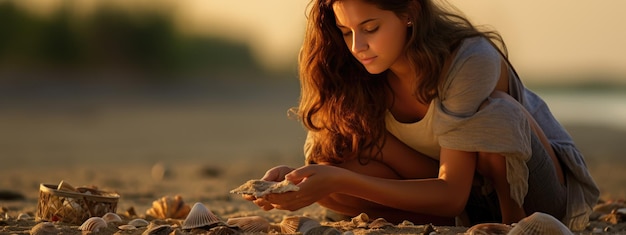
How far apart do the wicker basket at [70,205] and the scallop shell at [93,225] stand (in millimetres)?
263

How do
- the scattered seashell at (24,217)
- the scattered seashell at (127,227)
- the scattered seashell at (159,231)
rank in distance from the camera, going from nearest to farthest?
1. the scattered seashell at (159,231)
2. the scattered seashell at (127,227)
3. the scattered seashell at (24,217)

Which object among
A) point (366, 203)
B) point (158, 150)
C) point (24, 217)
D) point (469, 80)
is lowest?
point (158, 150)

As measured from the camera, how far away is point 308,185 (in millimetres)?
3652

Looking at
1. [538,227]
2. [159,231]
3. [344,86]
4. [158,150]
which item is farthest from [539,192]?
[158,150]

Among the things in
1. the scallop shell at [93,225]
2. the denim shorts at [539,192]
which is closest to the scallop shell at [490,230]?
the denim shorts at [539,192]

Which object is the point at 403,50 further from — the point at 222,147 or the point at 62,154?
the point at 222,147

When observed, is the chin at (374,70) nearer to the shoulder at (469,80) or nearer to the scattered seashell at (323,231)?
the shoulder at (469,80)

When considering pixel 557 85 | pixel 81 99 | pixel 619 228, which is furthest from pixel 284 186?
pixel 557 85

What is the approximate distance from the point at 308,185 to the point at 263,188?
177 mm

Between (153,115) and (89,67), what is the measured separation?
3.49 metres

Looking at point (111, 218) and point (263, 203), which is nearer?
point (263, 203)

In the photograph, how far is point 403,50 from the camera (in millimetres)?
3934

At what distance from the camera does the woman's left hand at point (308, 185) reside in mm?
3625

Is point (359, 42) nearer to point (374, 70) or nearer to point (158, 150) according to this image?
point (374, 70)
